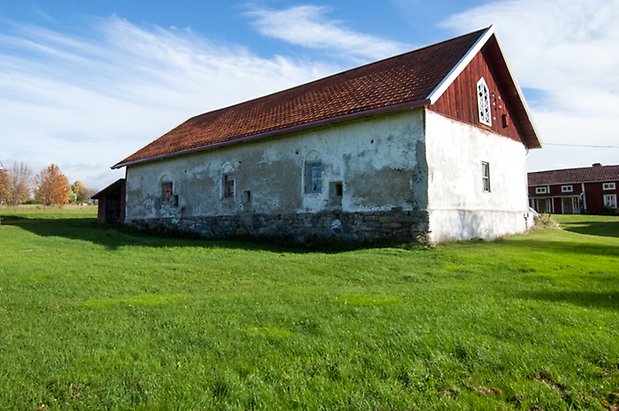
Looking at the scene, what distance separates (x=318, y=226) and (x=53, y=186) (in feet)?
192

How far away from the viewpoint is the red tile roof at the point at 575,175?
1847 inches

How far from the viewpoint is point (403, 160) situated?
44.0 feet

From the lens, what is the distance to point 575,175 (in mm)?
49562

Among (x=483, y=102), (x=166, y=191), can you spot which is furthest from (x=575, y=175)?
(x=166, y=191)

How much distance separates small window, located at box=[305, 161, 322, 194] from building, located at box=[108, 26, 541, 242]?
0.05 meters

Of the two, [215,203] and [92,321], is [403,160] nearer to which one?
[215,203]

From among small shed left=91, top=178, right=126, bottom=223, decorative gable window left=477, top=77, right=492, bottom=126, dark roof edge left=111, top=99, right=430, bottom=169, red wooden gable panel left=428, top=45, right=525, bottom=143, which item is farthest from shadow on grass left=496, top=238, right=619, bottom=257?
small shed left=91, top=178, right=126, bottom=223

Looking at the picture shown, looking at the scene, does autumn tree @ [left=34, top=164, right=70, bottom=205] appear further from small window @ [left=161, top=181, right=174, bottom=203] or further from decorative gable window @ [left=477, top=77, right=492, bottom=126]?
decorative gable window @ [left=477, top=77, right=492, bottom=126]

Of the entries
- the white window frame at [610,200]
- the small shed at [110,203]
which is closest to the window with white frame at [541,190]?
the white window frame at [610,200]

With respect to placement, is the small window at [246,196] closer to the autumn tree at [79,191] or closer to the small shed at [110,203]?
the small shed at [110,203]

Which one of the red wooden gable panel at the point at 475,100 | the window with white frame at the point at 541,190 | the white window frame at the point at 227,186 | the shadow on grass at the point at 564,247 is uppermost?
the red wooden gable panel at the point at 475,100

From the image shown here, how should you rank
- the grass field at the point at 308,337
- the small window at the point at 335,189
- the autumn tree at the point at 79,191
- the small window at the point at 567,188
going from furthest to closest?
the autumn tree at the point at 79,191 < the small window at the point at 567,188 < the small window at the point at 335,189 < the grass field at the point at 308,337

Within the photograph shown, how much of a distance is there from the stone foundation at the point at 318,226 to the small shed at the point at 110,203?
711 cm

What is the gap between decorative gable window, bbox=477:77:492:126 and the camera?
650 inches
